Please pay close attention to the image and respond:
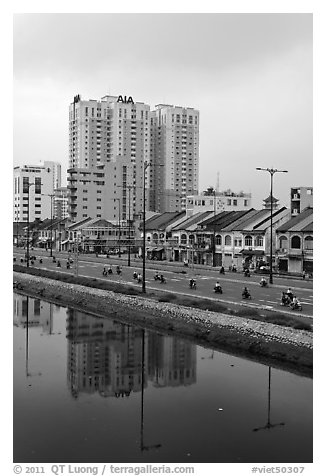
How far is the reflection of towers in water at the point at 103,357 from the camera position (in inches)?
1064

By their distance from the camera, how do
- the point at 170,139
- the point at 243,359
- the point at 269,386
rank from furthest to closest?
the point at 170,139 < the point at 243,359 < the point at 269,386

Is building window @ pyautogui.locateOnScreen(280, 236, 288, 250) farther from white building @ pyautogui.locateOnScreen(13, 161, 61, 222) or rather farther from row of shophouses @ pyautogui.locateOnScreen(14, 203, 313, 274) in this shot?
white building @ pyautogui.locateOnScreen(13, 161, 61, 222)

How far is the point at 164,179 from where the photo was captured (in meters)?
154

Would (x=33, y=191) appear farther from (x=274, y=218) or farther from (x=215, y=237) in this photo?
(x=274, y=218)

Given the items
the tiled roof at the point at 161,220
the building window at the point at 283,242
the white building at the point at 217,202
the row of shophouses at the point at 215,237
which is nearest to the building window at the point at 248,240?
the row of shophouses at the point at 215,237

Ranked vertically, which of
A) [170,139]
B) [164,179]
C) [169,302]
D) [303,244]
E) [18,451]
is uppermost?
[170,139]

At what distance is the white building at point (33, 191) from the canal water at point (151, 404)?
99.3 metres

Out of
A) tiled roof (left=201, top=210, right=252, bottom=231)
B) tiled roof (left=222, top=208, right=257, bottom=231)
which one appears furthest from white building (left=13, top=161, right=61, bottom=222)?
tiled roof (left=222, top=208, right=257, bottom=231)

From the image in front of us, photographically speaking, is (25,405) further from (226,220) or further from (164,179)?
(164,179)

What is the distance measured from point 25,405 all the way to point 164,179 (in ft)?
434

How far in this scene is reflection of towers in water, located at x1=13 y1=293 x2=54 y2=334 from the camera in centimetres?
4162

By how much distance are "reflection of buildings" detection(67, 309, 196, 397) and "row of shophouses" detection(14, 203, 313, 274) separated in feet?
92.3

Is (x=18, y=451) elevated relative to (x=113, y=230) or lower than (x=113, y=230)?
lower

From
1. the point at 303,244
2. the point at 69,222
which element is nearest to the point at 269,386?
the point at 303,244
